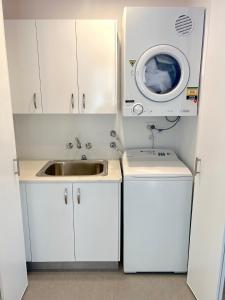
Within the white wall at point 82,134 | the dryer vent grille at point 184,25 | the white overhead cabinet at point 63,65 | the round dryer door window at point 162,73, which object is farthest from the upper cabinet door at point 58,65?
the dryer vent grille at point 184,25

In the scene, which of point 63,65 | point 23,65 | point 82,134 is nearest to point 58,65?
point 63,65

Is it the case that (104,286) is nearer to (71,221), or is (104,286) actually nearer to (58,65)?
(71,221)

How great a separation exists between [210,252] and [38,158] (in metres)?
1.81

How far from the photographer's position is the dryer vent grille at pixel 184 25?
1830 mm

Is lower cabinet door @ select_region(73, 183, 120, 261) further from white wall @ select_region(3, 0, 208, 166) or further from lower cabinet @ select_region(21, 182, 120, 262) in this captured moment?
white wall @ select_region(3, 0, 208, 166)

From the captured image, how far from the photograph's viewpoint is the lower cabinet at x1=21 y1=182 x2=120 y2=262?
2.04 meters

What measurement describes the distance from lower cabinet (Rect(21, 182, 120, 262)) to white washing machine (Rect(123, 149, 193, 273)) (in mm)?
127

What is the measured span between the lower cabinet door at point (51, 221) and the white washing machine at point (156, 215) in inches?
18.9

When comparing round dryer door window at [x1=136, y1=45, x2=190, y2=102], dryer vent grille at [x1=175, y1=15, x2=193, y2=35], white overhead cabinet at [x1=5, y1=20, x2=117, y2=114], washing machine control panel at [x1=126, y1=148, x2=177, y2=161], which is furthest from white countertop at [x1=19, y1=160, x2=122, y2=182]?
dryer vent grille at [x1=175, y1=15, x2=193, y2=35]

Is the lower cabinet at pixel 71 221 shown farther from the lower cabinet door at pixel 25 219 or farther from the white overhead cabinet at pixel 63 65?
the white overhead cabinet at pixel 63 65

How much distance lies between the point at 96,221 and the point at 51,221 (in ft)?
1.24

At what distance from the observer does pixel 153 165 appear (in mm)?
2170

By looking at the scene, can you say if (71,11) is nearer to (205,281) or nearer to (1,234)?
(1,234)

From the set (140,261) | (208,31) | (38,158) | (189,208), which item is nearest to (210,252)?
(189,208)
